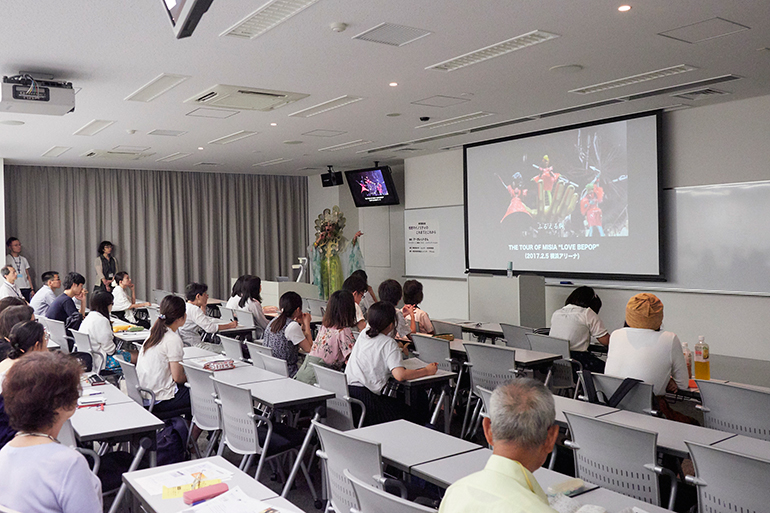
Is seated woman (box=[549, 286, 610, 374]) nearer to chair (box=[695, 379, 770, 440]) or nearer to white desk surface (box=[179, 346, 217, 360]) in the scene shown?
chair (box=[695, 379, 770, 440])

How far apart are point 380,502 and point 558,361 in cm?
361

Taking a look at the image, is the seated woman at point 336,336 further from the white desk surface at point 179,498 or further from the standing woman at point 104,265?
the standing woman at point 104,265

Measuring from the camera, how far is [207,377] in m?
3.92

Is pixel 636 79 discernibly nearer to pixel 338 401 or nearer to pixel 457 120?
pixel 457 120

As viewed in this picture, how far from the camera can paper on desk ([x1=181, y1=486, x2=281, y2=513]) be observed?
2.17 metres

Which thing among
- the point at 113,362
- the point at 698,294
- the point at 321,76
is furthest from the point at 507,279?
the point at 113,362

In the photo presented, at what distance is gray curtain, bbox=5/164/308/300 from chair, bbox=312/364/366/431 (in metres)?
10.2

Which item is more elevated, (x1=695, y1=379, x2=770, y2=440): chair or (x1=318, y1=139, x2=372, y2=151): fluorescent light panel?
(x1=318, y1=139, x2=372, y2=151): fluorescent light panel

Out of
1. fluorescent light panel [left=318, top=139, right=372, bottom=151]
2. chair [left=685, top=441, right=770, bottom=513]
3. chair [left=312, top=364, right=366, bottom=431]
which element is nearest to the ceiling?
fluorescent light panel [left=318, top=139, right=372, bottom=151]

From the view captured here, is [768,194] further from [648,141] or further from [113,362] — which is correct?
[113,362]

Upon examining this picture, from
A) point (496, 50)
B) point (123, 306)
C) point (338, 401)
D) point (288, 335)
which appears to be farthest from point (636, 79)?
point (123, 306)

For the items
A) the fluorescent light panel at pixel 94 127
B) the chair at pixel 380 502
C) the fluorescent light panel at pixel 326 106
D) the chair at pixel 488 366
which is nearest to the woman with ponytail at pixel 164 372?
the chair at pixel 488 366

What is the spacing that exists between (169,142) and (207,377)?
21.4 feet

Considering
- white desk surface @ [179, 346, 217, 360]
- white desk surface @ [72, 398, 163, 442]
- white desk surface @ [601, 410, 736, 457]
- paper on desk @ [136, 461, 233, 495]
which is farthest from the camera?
white desk surface @ [179, 346, 217, 360]
